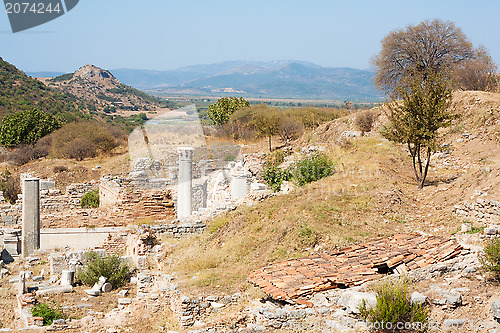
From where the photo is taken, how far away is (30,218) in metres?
17.4

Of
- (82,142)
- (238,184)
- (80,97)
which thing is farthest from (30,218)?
(80,97)

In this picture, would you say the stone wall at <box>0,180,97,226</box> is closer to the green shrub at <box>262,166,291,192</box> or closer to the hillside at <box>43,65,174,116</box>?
the green shrub at <box>262,166,291,192</box>

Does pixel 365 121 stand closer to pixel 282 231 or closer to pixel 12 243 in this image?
pixel 282 231

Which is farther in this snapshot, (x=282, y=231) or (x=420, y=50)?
(x=420, y=50)

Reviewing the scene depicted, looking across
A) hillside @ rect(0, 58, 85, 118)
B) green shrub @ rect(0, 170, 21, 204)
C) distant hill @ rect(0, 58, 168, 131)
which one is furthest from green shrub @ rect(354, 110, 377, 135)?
hillside @ rect(0, 58, 85, 118)

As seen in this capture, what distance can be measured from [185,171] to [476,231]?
988cm

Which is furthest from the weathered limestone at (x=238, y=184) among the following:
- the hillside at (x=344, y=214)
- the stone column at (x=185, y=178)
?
the hillside at (x=344, y=214)

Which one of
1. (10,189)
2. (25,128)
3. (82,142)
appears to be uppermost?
(25,128)

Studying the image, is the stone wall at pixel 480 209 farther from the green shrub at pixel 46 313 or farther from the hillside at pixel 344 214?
the green shrub at pixel 46 313

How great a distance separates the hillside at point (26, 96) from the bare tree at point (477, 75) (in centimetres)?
4981

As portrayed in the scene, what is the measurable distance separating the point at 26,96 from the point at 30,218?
6108 cm

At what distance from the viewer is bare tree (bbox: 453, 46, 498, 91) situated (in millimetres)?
26688

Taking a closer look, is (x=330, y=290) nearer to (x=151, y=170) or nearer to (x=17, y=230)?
(x=17, y=230)

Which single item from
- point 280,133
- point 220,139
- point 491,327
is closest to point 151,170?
point 280,133
